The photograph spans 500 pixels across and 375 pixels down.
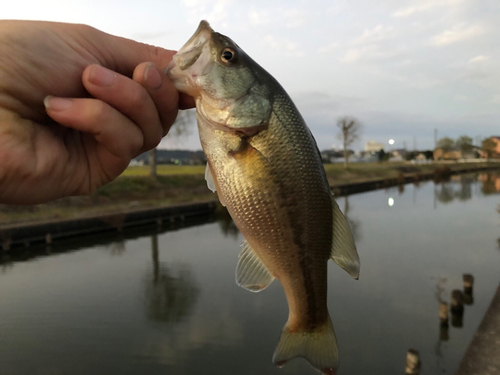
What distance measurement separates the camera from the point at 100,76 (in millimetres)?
1609

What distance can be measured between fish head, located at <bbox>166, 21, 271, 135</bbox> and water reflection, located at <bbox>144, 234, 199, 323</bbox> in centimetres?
1012

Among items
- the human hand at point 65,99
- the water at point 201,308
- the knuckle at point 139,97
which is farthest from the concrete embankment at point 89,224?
the knuckle at point 139,97

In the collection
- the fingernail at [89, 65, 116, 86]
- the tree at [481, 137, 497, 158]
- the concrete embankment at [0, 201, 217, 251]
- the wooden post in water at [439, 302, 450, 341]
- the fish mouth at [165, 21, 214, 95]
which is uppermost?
the tree at [481, 137, 497, 158]

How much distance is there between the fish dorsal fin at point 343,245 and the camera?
1.74 metres

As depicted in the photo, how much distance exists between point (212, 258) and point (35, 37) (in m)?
14.3

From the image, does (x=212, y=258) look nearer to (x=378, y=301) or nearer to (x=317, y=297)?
(x=378, y=301)

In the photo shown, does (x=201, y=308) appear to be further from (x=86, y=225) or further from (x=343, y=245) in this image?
(x=343, y=245)

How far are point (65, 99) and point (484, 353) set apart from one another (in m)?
7.74

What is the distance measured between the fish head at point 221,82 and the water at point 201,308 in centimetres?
798

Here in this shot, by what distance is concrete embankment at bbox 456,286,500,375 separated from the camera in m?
5.92

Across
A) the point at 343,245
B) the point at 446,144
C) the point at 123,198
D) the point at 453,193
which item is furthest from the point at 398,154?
the point at 343,245

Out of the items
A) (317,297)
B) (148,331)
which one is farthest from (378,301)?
(317,297)

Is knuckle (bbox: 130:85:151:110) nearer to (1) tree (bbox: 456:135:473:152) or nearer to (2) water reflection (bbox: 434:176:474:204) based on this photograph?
(2) water reflection (bbox: 434:176:474:204)

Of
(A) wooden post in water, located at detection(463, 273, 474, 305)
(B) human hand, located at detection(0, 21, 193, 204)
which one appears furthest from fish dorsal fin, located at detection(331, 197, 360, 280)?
(A) wooden post in water, located at detection(463, 273, 474, 305)
